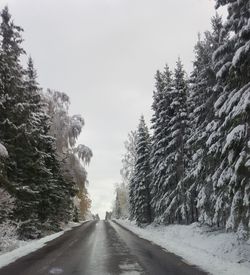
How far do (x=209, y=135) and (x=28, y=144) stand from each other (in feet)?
31.8

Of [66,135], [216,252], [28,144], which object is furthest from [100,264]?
[66,135]

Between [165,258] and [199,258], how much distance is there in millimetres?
1292

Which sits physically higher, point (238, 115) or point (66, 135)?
point (66, 135)

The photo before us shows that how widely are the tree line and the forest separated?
7.95 meters

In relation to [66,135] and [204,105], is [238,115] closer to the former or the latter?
[204,105]

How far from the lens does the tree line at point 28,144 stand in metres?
19.9

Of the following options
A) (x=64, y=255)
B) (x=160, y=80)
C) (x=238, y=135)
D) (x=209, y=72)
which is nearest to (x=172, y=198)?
(x=160, y=80)

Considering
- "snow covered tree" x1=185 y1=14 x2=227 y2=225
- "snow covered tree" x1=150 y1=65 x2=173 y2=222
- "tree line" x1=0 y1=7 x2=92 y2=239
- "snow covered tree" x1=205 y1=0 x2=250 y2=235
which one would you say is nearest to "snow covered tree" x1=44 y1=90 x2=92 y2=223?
"tree line" x1=0 y1=7 x2=92 y2=239

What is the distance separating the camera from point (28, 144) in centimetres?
2189

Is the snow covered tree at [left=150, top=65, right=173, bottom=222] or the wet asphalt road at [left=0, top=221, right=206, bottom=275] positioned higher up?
the snow covered tree at [left=150, top=65, right=173, bottom=222]

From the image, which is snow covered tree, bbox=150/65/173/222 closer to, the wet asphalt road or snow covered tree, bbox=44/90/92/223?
snow covered tree, bbox=44/90/92/223

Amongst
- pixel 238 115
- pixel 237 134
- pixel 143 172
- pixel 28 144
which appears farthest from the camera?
pixel 143 172

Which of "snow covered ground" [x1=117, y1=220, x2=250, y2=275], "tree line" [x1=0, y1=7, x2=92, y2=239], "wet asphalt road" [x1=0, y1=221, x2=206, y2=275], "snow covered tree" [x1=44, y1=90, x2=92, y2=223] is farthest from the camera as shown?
"snow covered tree" [x1=44, y1=90, x2=92, y2=223]

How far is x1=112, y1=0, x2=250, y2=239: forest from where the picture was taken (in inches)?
534
